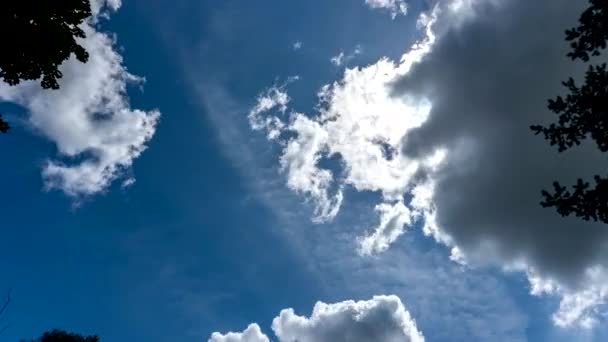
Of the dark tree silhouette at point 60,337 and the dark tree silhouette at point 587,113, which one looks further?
the dark tree silhouette at point 60,337

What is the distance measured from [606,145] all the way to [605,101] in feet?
3.71

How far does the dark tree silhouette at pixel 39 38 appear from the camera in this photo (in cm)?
1274

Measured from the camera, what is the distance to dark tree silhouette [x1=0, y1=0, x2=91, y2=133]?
12742 mm

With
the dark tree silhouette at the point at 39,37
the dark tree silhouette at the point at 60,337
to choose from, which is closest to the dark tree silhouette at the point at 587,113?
the dark tree silhouette at the point at 39,37

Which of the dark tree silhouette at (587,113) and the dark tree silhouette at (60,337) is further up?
the dark tree silhouette at (60,337)

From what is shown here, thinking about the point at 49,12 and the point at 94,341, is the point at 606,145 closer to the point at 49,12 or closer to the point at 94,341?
the point at 49,12

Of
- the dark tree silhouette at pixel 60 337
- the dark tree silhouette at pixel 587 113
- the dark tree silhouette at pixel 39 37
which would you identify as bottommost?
the dark tree silhouette at pixel 587 113

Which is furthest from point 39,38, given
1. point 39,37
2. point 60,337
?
point 60,337

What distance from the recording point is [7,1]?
12.5 meters

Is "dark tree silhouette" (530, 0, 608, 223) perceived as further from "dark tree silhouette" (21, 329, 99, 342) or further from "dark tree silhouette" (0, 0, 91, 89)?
"dark tree silhouette" (21, 329, 99, 342)

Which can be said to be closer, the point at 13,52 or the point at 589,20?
the point at 589,20

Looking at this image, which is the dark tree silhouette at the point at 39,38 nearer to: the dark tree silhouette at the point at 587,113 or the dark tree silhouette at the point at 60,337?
the dark tree silhouette at the point at 587,113

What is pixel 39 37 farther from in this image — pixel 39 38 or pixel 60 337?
pixel 60 337

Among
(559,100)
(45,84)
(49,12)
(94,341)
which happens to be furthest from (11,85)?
(94,341)
